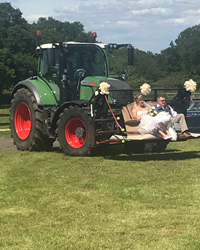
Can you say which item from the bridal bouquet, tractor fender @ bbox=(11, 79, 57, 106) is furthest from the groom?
tractor fender @ bbox=(11, 79, 57, 106)

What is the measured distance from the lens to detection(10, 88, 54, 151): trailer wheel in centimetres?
1281

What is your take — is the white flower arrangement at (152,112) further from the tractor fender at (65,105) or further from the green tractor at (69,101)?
the tractor fender at (65,105)

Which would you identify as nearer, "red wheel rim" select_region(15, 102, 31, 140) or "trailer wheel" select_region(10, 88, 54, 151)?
"trailer wheel" select_region(10, 88, 54, 151)

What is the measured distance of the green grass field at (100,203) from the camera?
555 centimetres

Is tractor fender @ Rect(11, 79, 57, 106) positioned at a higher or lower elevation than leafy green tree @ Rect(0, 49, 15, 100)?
lower

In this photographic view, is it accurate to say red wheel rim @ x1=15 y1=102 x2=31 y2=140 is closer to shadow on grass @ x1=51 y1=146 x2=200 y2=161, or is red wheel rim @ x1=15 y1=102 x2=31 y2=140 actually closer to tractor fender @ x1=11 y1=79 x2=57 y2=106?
tractor fender @ x1=11 y1=79 x2=57 y2=106

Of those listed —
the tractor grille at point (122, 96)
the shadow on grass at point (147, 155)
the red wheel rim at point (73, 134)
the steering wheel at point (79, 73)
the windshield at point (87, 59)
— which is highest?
the windshield at point (87, 59)

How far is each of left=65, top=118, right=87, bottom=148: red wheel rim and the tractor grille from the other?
3.39 feet

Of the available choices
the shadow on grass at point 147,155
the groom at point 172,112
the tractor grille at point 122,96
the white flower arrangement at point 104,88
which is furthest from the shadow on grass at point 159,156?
the white flower arrangement at point 104,88

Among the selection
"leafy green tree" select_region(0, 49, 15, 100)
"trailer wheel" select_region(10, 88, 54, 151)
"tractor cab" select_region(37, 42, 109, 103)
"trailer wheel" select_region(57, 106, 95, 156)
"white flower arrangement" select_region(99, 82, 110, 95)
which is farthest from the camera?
A: "leafy green tree" select_region(0, 49, 15, 100)

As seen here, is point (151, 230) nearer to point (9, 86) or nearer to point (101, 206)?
point (101, 206)

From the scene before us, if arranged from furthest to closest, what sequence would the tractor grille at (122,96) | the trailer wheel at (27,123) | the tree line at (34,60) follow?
the tree line at (34,60) < the trailer wheel at (27,123) < the tractor grille at (122,96)

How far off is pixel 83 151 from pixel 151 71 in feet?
175

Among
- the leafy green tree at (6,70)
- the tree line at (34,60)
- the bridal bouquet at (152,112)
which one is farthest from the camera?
the tree line at (34,60)
